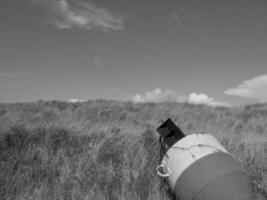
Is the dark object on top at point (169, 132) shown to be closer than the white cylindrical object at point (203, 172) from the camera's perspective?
No

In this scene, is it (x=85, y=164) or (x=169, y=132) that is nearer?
(x=169, y=132)

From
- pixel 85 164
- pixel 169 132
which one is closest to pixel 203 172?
pixel 169 132

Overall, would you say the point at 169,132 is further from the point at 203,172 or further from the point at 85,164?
the point at 85,164

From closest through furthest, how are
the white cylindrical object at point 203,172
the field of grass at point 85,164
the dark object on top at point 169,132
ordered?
the white cylindrical object at point 203,172, the field of grass at point 85,164, the dark object on top at point 169,132

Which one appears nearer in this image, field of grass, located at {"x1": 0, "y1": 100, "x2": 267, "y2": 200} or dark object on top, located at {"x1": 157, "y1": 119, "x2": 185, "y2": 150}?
field of grass, located at {"x1": 0, "y1": 100, "x2": 267, "y2": 200}

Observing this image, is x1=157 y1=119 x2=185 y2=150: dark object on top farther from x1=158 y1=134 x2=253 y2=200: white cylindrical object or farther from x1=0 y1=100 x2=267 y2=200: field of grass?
x1=158 y1=134 x2=253 y2=200: white cylindrical object

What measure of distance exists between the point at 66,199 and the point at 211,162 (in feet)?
5.36

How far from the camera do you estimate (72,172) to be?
2.77 meters

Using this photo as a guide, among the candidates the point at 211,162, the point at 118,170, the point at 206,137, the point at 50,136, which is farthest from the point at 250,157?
the point at 50,136

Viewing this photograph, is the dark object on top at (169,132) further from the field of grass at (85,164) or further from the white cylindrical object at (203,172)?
the white cylindrical object at (203,172)

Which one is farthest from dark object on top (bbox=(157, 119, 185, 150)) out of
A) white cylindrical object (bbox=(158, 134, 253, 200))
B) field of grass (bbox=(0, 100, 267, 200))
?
white cylindrical object (bbox=(158, 134, 253, 200))

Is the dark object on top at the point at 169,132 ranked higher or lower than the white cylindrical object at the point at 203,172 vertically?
higher

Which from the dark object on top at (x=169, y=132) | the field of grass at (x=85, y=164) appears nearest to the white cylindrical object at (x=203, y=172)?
the field of grass at (x=85, y=164)

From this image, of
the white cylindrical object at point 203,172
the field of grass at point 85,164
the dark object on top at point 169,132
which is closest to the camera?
the white cylindrical object at point 203,172
